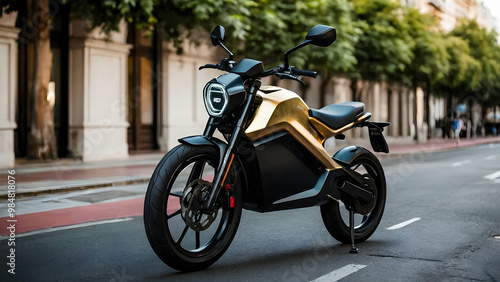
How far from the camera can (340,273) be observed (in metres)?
4.58

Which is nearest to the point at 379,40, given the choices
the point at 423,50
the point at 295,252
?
the point at 423,50

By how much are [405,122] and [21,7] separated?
1447 inches

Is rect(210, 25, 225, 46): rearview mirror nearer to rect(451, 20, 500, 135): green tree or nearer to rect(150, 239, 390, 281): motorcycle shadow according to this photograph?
rect(150, 239, 390, 281): motorcycle shadow

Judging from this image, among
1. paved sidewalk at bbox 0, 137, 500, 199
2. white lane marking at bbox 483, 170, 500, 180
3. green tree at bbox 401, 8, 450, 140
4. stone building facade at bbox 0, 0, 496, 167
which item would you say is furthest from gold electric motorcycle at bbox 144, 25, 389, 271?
green tree at bbox 401, 8, 450, 140

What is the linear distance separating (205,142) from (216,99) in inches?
12.3

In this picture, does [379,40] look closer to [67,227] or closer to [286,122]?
[67,227]

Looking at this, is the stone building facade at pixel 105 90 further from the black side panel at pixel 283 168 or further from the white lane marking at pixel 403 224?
the black side panel at pixel 283 168

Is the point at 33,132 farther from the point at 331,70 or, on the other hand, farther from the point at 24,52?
the point at 331,70

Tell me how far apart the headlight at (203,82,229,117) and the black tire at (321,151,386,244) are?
1535mm

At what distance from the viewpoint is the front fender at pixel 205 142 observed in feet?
14.3

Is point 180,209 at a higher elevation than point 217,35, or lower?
lower

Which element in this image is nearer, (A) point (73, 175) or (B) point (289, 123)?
(B) point (289, 123)

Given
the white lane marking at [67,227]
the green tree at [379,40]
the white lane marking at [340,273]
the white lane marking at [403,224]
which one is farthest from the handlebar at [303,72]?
the green tree at [379,40]

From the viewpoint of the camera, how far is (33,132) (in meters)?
15.9
